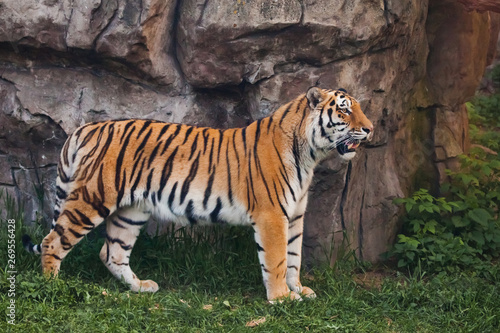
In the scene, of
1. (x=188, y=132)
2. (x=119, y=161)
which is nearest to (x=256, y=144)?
(x=188, y=132)

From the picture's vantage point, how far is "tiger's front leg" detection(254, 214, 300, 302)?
210 inches

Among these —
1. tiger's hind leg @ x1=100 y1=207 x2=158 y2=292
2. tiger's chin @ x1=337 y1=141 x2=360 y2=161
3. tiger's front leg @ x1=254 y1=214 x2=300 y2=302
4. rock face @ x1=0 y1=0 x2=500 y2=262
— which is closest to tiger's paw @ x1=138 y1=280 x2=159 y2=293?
tiger's hind leg @ x1=100 y1=207 x2=158 y2=292

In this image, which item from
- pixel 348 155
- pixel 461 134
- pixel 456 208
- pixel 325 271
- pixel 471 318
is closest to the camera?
pixel 471 318

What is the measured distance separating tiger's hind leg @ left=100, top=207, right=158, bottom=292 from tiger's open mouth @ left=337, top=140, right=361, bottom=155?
1.59 metres

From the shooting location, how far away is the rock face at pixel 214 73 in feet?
19.1

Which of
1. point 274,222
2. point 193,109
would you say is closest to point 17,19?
point 193,109

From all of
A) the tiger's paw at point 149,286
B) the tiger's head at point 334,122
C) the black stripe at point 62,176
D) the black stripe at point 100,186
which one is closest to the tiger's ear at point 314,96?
the tiger's head at point 334,122

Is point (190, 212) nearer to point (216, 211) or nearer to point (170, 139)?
point (216, 211)

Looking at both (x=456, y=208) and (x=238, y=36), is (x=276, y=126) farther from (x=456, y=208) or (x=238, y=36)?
(x=456, y=208)

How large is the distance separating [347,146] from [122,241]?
190 centimetres

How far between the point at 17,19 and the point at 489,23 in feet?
16.4

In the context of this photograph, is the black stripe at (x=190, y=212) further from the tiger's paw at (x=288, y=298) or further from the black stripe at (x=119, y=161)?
the tiger's paw at (x=288, y=298)

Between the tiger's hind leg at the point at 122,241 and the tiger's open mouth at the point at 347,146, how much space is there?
5.22ft

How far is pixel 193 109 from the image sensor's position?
6188 millimetres
